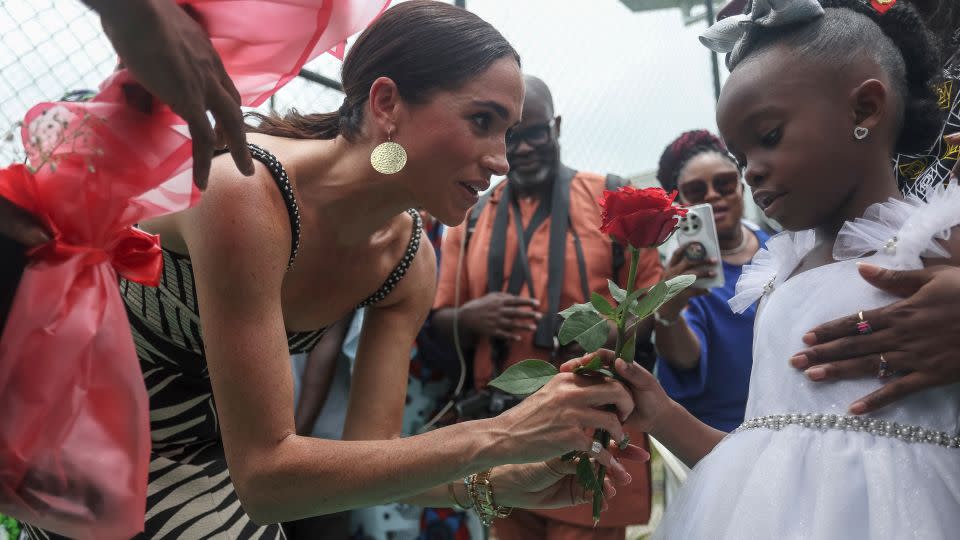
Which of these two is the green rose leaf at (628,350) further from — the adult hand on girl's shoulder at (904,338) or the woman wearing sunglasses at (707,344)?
the woman wearing sunglasses at (707,344)

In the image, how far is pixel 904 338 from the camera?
3.92 feet

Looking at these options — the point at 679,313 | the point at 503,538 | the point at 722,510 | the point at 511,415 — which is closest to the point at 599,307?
the point at 511,415

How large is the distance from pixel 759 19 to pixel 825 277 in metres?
0.48

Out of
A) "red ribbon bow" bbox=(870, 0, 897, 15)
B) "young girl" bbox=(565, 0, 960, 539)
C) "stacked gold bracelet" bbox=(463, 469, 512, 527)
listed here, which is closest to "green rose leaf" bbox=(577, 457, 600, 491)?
"young girl" bbox=(565, 0, 960, 539)

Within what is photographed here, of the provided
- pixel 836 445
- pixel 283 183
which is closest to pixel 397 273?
pixel 283 183

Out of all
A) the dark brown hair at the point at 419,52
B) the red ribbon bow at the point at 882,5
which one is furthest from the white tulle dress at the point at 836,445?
the dark brown hair at the point at 419,52

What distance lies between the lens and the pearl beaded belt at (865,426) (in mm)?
1188

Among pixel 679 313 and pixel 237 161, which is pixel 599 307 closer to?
pixel 237 161

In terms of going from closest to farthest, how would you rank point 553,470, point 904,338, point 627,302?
1. point 904,338
2. point 627,302
3. point 553,470

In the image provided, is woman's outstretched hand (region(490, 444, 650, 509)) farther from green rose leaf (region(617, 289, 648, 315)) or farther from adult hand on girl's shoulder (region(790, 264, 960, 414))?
adult hand on girl's shoulder (region(790, 264, 960, 414))

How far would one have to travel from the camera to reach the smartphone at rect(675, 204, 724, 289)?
2.48m

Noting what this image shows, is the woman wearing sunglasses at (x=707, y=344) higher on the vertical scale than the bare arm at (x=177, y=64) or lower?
lower

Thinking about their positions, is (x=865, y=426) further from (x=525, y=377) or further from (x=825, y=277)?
(x=525, y=377)

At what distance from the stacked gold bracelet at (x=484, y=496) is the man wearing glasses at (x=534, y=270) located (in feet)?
2.65
